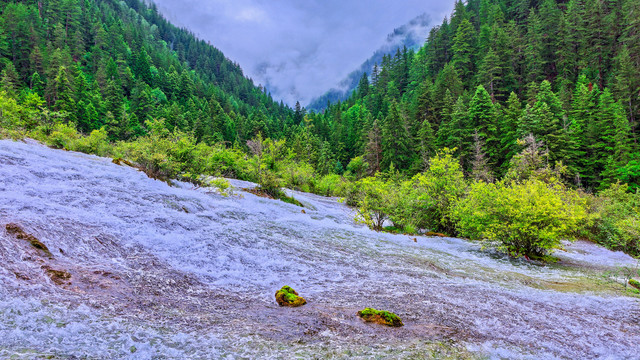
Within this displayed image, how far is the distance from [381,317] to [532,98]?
46839 millimetres

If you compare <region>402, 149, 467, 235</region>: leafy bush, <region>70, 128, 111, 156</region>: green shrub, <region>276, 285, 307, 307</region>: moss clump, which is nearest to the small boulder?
<region>276, 285, 307, 307</region>: moss clump

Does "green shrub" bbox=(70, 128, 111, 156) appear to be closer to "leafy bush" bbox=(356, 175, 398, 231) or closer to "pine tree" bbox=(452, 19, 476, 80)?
"leafy bush" bbox=(356, 175, 398, 231)

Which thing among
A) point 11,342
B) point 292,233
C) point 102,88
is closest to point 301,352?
point 11,342

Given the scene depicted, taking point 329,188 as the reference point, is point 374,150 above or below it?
→ above

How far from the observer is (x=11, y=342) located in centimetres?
311

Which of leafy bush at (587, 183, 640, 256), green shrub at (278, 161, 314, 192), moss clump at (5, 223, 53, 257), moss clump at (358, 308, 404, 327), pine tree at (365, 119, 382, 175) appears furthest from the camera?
pine tree at (365, 119, 382, 175)

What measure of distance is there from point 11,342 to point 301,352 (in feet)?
9.86

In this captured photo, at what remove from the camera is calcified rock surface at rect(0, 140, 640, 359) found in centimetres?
379

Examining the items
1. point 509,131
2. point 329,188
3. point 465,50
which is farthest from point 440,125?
point 329,188

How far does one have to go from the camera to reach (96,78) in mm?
67250

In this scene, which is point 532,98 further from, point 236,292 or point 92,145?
point 92,145

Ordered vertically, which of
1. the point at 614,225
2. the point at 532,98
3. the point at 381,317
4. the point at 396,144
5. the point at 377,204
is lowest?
the point at 381,317

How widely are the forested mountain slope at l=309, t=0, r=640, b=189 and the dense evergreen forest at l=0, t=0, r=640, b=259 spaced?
0.24 meters

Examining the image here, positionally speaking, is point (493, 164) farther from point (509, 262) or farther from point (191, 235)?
point (191, 235)
